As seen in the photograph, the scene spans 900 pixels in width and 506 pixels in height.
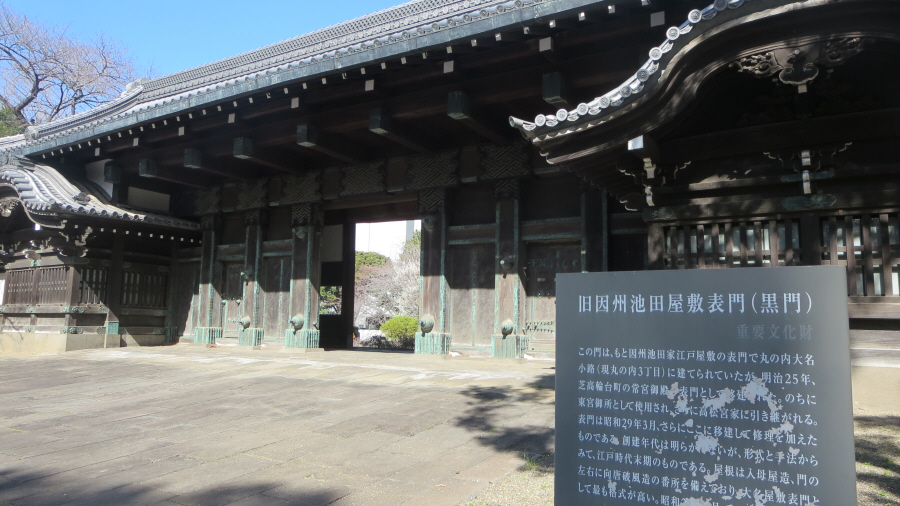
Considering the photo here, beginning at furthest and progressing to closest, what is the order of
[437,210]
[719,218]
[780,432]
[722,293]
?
1. [437,210]
2. [719,218]
3. [722,293]
4. [780,432]

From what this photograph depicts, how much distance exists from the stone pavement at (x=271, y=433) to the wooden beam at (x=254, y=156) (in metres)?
3.70

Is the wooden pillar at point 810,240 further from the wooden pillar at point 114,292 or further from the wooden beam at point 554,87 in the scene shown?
the wooden pillar at point 114,292

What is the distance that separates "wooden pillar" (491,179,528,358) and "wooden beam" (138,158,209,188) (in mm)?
6899

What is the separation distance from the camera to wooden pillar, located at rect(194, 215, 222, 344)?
12.5 meters

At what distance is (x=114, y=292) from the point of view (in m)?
12.5

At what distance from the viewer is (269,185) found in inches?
474

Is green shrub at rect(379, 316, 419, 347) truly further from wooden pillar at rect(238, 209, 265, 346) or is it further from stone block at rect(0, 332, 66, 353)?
stone block at rect(0, 332, 66, 353)

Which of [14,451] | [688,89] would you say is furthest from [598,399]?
[14,451]

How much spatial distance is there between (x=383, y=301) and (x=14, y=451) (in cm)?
2766

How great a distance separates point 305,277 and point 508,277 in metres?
4.29

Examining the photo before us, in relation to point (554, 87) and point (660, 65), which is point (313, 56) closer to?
point (554, 87)

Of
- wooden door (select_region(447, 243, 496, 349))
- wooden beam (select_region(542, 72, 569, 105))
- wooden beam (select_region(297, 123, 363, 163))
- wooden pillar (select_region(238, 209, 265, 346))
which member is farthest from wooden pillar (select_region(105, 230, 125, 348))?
wooden beam (select_region(542, 72, 569, 105))

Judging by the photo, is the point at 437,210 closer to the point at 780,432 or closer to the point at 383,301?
the point at 780,432

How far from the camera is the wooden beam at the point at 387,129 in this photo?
28.1 feet
